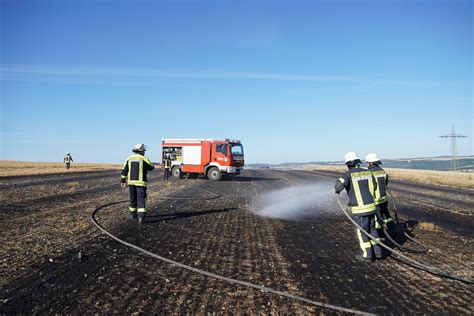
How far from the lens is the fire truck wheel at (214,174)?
23.8 metres

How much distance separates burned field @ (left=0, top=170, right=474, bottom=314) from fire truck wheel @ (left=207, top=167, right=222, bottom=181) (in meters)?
13.3

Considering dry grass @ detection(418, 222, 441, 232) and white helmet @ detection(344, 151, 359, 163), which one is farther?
dry grass @ detection(418, 222, 441, 232)

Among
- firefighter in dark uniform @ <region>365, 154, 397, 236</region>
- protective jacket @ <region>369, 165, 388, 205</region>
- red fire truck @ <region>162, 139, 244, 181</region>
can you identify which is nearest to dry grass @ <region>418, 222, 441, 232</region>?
firefighter in dark uniform @ <region>365, 154, 397, 236</region>

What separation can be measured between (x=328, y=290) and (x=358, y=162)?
2695 millimetres

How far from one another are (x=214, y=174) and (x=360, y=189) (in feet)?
A: 59.6

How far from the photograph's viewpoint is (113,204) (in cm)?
1190

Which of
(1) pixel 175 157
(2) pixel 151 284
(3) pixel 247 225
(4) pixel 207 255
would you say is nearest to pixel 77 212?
(3) pixel 247 225

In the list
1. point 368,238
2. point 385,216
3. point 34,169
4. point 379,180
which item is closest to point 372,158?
point 379,180

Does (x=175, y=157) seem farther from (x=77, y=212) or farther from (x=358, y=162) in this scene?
(x=358, y=162)

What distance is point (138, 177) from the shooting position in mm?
8727

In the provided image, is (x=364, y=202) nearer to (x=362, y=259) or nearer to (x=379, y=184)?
(x=362, y=259)

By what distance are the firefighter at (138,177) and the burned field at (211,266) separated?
0.50 metres

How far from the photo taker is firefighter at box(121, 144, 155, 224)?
8.70 m

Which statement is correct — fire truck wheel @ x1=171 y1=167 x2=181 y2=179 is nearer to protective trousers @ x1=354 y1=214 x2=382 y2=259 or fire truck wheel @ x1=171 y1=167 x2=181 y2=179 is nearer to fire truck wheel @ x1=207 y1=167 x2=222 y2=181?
fire truck wheel @ x1=207 y1=167 x2=222 y2=181
